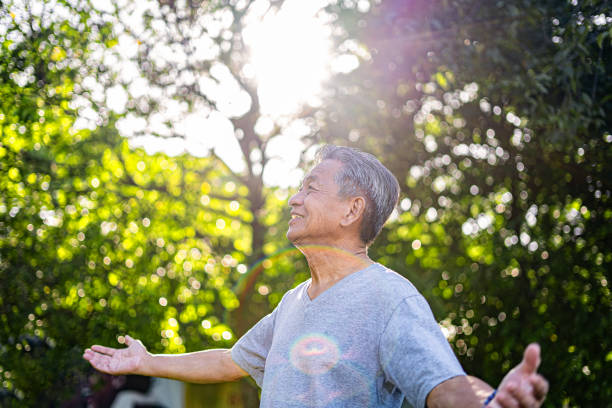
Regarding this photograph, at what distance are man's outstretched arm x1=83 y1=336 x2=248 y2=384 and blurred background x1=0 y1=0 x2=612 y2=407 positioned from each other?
8.80 feet

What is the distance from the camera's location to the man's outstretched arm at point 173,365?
7.47 ft

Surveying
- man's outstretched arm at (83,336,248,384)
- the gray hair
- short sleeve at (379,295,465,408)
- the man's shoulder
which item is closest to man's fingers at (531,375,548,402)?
short sleeve at (379,295,465,408)

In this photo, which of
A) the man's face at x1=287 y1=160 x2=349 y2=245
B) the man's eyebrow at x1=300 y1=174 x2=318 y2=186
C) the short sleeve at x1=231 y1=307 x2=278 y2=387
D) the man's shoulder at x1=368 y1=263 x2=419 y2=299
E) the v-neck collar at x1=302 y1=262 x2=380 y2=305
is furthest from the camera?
the short sleeve at x1=231 y1=307 x2=278 y2=387

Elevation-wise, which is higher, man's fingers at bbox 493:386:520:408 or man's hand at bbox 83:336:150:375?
man's fingers at bbox 493:386:520:408

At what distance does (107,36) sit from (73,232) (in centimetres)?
182

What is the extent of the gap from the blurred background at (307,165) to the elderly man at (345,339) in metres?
2.83

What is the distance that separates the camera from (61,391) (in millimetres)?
5629

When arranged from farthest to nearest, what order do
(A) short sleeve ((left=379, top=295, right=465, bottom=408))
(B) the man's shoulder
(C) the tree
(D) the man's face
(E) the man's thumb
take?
(C) the tree → (D) the man's face → (B) the man's shoulder → (A) short sleeve ((left=379, top=295, right=465, bottom=408)) → (E) the man's thumb

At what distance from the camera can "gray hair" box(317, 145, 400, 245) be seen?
6.58 ft

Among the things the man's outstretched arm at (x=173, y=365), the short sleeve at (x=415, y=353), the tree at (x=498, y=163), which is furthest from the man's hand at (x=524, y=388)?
the tree at (x=498, y=163)

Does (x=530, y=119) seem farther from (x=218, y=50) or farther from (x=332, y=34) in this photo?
(x=218, y=50)

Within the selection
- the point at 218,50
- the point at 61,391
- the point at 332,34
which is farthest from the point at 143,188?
the point at 332,34

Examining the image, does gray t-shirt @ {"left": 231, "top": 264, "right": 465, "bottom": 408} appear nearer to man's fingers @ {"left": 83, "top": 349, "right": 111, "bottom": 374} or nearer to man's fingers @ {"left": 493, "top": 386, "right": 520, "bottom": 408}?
man's fingers @ {"left": 493, "top": 386, "right": 520, "bottom": 408}

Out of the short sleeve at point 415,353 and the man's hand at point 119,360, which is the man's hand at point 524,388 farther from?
the man's hand at point 119,360
